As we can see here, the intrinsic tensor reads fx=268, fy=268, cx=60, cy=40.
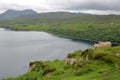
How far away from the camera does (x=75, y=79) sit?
167 feet

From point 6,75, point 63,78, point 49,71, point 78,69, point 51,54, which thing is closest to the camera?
point 63,78

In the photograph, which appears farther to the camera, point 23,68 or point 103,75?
point 23,68

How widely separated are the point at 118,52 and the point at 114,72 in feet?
57.7

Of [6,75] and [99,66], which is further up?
[99,66]

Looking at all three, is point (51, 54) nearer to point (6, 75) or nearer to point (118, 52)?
point (6, 75)

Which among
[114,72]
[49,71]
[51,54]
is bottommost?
[51,54]

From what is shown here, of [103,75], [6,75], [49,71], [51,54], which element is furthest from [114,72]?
[51,54]

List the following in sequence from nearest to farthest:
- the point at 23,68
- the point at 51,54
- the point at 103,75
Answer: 1. the point at 103,75
2. the point at 23,68
3. the point at 51,54

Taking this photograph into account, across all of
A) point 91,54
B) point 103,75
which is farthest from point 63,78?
point 91,54

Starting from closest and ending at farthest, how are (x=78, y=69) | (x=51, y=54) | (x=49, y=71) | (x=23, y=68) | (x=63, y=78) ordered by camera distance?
(x=63, y=78)
(x=78, y=69)
(x=49, y=71)
(x=23, y=68)
(x=51, y=54)

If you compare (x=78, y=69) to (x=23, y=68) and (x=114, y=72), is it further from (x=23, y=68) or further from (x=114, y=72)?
(x=23, y=68)

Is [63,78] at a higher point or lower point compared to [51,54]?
higher

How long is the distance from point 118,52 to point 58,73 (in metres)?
17.9

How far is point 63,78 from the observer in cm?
5706
